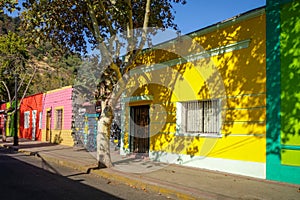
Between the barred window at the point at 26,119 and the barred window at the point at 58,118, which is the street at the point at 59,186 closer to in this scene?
the barred window at the point at 58,118

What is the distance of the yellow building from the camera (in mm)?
8695

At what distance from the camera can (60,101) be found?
21016mm

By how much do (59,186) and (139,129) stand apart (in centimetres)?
584

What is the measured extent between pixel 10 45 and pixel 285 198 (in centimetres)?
1920

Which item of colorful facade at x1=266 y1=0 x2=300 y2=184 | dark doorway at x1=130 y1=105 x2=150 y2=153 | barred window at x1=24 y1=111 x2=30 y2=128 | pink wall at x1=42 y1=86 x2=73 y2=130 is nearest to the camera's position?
colorful facade at x1=266 y1=0 x2=300 y2=184

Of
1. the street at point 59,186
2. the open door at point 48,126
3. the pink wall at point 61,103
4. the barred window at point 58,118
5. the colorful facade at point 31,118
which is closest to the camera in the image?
the street at point 59,186

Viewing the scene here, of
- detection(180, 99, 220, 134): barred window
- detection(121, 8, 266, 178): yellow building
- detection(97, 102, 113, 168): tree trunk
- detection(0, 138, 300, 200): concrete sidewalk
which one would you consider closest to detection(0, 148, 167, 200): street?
detection(0, 138, 300, 200): concrete sidewalk

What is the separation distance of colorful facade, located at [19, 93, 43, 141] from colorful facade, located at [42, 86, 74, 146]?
4.00 ft

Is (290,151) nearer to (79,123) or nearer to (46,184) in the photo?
(46,184)

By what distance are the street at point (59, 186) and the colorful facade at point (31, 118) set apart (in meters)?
14.7

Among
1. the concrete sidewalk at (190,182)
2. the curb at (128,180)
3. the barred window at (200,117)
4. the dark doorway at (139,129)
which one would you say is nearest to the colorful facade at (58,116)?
the dark doorway at (139,129)

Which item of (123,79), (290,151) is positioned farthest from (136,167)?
(290,151)

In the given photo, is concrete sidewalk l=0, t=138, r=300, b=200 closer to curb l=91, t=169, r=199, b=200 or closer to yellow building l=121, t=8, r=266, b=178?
curb l=91, t=169, r=199, b=200

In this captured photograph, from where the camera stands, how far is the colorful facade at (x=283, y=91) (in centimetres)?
764
